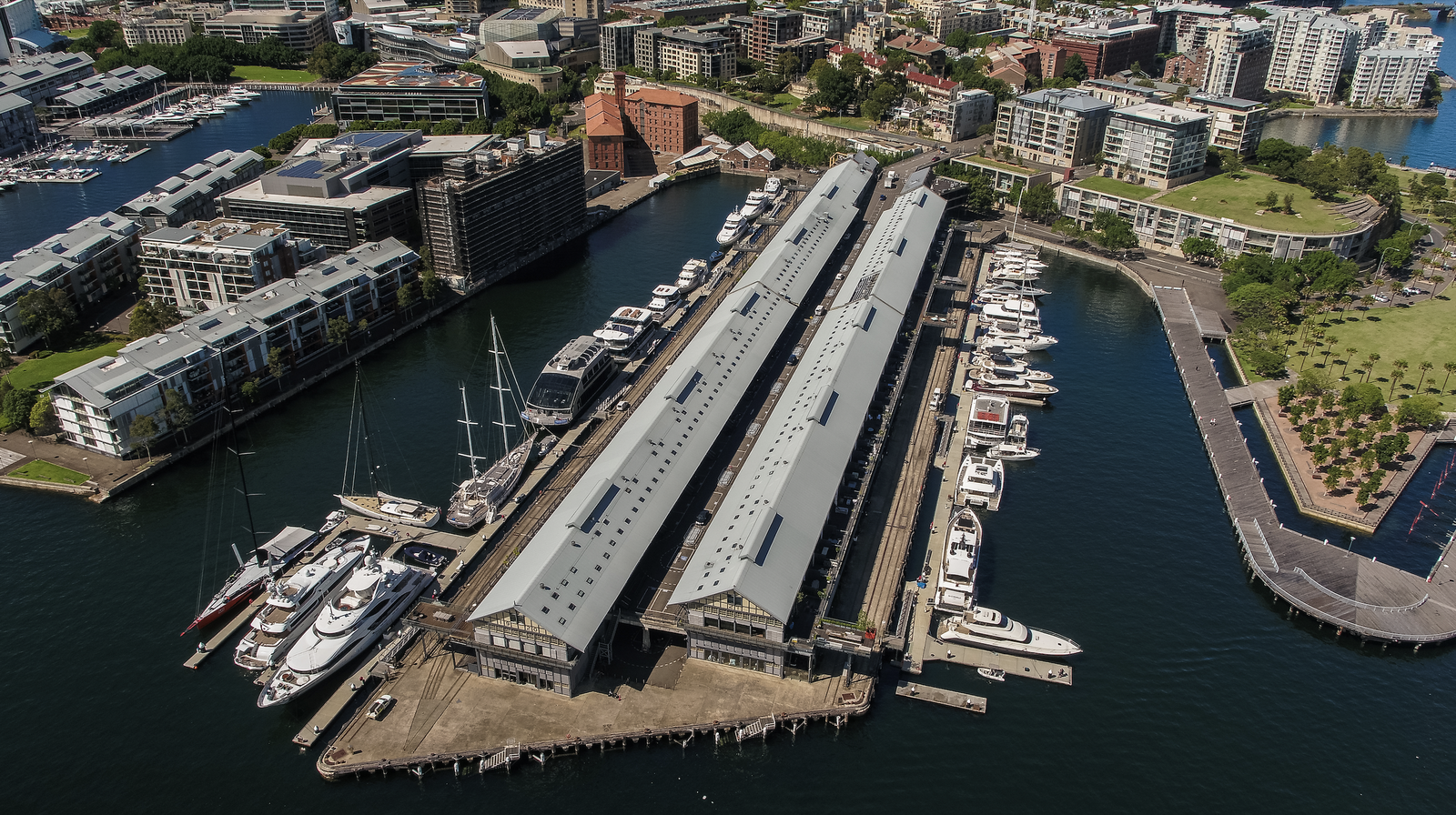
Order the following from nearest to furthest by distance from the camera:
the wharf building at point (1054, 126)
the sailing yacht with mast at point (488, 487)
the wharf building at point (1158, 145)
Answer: the sailing yacht with mast at point (488, 487), the wharf building at point (1158, 145), the wharf building at point (1054, 126)

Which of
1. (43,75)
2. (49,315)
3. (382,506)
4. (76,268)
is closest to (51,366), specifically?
(49,315)

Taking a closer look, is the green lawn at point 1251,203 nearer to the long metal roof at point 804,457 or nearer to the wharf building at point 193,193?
the long metal roof at point 804,457

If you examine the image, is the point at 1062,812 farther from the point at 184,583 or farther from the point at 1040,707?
the point at 184,583

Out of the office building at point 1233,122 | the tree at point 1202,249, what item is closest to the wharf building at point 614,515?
the tree at point 1202,249

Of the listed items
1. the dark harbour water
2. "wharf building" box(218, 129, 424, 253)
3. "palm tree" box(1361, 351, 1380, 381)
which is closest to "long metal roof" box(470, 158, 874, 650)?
the dark harbour water

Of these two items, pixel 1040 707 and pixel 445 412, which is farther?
pixel 445 412

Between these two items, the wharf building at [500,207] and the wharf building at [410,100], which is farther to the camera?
the wharf building at [410,100]

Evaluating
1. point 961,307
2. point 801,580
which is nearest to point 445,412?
point 801,580
